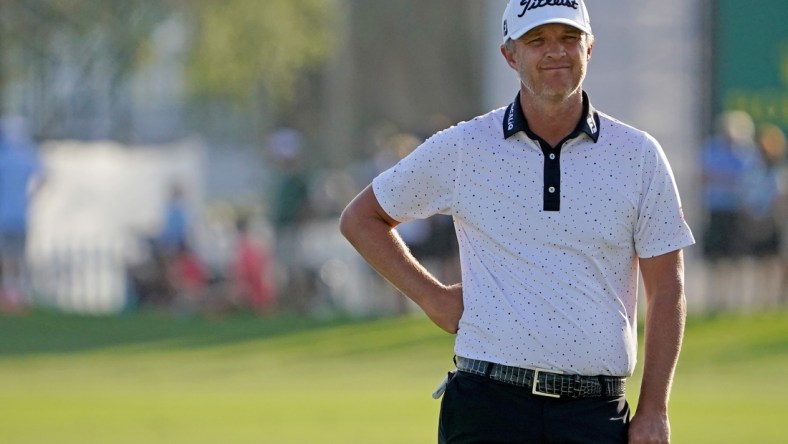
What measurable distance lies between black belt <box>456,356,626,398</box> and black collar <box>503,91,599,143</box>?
72cm

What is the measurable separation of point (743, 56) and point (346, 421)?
36.7 ft

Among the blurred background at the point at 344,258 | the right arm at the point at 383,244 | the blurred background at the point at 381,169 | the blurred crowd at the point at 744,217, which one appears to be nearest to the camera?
the right arm at the point at 383,244

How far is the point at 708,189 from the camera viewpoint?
70.3ft

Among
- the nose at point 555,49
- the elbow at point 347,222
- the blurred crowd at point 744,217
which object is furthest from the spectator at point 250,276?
the nose at point 555,49

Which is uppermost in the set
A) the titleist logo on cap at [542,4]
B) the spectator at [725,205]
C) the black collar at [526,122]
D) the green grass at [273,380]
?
the titleist logo on cap at [542,4]

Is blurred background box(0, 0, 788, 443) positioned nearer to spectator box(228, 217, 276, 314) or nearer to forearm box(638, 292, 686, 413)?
spectator box(228, 217, 276, 314)

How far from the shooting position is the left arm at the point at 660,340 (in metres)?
5.26

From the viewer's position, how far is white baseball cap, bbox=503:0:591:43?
17.4 feet

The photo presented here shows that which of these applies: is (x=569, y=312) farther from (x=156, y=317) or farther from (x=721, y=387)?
(x=156, y=317)

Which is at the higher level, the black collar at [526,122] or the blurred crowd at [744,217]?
the black collar at [526,122]

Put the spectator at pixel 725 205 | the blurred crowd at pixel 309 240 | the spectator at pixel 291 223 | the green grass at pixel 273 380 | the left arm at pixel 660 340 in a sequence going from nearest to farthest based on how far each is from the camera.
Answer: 1. the left arm at pixel 660 340
2. the green grass at pixel 273 380
3. the spectator at pixel 725 205
4. the blurred crowd at pixel 309 240
5. the spectator at pixel 291 223

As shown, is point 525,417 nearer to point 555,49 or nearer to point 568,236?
point 568,236

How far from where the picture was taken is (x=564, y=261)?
5.35 meters

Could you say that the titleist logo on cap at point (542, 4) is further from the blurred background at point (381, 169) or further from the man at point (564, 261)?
the blurred background at point (381, 169)
